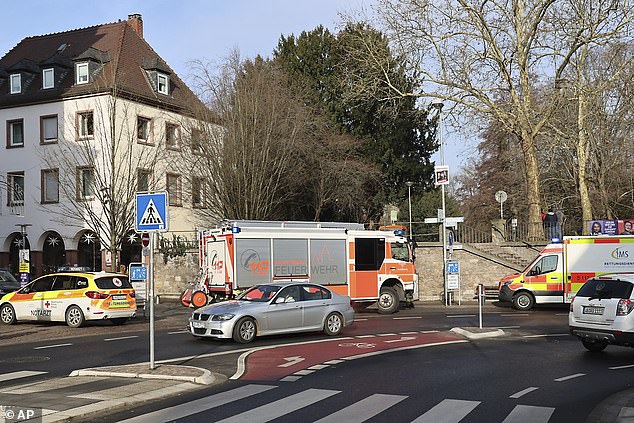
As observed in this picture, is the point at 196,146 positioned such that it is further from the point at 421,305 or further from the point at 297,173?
the point at 421,305

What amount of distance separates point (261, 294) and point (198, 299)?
6.31 metres

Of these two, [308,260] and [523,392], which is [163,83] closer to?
[308,260]

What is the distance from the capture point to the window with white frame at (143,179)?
1316 inches

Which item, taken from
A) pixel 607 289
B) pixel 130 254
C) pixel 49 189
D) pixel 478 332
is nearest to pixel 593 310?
pixel 607 289

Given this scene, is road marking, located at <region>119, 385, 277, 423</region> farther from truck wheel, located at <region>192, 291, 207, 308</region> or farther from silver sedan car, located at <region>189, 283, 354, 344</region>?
truck wheel, located at <region>192, 291, 207, 308</region>

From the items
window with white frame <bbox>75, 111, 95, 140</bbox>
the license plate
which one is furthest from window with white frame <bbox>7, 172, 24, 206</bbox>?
the license plate

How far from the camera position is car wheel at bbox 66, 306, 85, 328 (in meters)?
21.8

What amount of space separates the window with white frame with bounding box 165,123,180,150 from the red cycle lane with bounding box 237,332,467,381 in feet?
68.8

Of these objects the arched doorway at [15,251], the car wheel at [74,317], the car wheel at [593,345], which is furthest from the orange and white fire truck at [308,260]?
the arched doorway at [15,251]

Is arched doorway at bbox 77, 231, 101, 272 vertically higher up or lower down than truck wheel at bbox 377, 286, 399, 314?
higher up

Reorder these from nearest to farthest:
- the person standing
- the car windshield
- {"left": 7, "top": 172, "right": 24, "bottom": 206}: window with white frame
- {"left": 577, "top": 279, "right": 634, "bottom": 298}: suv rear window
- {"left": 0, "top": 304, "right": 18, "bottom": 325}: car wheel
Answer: {"left": 577, "top": 279, "right": 634, "bottom": 298}: suv rear window → the car windshield → {"left": 0, "top": 304, "right": 18, "bottom": 325}: car wheel → the person standing → {"left": 7, "top": 172, "right": 24, "bottom": 206}: window with white frame

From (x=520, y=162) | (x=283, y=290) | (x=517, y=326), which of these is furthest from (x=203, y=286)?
(x=520, y=162)

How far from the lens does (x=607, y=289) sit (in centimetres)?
1505

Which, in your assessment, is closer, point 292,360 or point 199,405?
point 199,405
